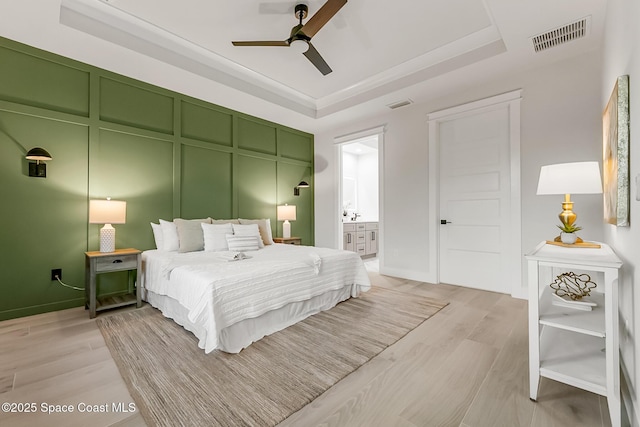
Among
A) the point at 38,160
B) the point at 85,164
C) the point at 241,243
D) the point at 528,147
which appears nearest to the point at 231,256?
the point at 241,243

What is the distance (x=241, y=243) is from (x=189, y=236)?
2.08 ft

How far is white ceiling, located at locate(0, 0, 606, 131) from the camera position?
2570 millimetres

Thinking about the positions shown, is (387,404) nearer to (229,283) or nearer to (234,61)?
(229,283)

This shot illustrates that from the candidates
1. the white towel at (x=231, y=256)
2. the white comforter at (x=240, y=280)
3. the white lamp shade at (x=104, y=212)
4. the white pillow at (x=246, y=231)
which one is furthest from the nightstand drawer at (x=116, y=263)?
the white pillow at (x=246, y=231)

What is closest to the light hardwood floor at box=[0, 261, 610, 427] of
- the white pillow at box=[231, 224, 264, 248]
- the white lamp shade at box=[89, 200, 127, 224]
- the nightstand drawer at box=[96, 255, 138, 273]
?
the nightstand drawer at box=[96, 255, 138, 273]

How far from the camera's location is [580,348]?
5.41 ft

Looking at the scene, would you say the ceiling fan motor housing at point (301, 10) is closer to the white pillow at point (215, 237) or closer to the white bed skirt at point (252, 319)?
the white pillow at point (215, 237)

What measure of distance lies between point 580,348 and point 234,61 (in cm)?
433

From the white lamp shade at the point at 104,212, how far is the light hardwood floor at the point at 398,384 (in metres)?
1.00

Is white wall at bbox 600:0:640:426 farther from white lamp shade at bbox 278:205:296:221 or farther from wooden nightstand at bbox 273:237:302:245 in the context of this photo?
white lamp shade at bbox 278:205:296:221

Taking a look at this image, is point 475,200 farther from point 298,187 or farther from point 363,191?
point 363,191

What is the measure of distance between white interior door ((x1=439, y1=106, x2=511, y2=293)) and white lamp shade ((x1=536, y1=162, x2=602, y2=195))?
1642mm

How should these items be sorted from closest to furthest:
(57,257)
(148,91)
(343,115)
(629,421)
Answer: (629,421)
(57,257)
(148,91)
(343,115)

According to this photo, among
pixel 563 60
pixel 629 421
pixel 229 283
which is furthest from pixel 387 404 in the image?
pixel 563 60
